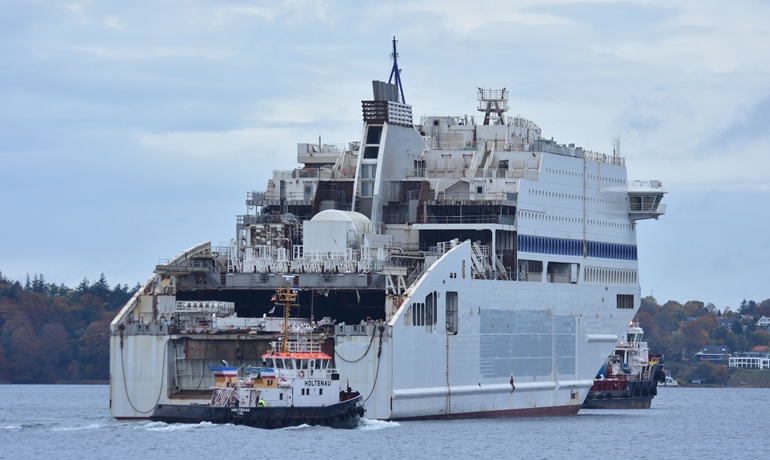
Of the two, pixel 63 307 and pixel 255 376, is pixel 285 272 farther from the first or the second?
pixel 63 307

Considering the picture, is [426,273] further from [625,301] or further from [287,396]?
[625,301]

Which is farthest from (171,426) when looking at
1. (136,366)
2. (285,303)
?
(285,303)

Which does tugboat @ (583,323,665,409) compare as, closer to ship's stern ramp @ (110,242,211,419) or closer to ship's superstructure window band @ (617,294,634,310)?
ship's superstructure window band @ (617,294,634,310)

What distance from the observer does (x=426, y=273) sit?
69250 mm

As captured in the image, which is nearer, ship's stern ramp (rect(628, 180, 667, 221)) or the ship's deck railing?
the ship's deck railing

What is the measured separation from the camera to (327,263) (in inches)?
2805

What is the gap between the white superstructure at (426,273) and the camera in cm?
6862

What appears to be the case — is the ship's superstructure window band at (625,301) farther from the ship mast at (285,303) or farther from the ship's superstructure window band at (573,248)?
the ship mast at (285,303)

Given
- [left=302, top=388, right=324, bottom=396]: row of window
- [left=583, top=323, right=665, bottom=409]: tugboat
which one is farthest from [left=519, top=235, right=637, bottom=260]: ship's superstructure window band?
[left=302, top=388, right=324, bottom=396]: row of window

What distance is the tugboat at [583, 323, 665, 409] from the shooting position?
99.3 metres

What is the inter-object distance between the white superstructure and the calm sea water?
63.4 inches

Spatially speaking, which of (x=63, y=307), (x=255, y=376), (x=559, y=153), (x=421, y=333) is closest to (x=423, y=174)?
(x=559, y=153)

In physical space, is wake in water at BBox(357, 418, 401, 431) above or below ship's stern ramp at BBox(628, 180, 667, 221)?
below

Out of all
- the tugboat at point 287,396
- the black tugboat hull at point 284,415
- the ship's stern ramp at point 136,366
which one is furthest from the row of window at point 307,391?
the ship's stern ramp at point 136,366
